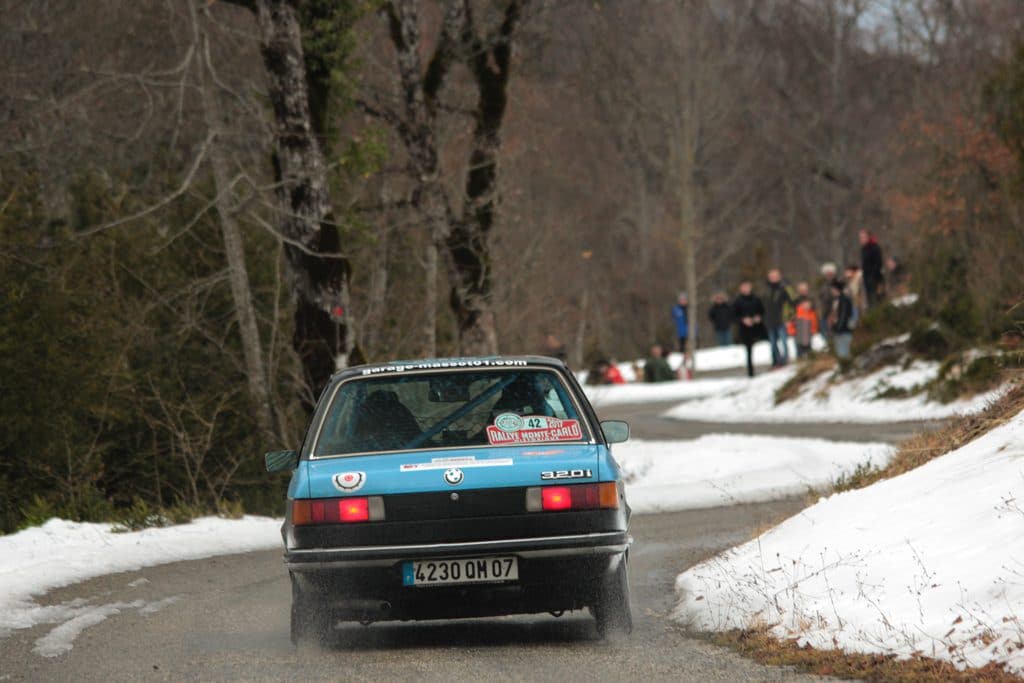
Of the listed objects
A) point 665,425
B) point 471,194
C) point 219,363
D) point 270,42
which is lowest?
point 665,425

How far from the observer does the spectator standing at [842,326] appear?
101ft

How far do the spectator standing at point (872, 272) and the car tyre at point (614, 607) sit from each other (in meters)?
25.1

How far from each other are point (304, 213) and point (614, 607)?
12.7 meters

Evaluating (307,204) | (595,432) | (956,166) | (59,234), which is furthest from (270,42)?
(956,166)

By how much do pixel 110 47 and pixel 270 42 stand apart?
10.1 m

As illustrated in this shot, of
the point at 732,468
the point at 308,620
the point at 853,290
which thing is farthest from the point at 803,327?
the point at 308,620

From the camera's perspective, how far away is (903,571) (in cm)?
834

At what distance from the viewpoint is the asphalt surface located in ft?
25.6

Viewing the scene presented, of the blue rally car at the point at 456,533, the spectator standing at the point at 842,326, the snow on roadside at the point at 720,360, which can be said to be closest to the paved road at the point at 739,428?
→ the spectator standing at the point at 842,326

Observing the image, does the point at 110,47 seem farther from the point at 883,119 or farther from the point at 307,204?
the point at 883,119

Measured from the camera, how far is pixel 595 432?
352 inches

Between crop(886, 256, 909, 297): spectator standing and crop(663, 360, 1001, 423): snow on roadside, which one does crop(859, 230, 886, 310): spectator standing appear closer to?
crop(663, 360, 1001, 423): snow on roadside

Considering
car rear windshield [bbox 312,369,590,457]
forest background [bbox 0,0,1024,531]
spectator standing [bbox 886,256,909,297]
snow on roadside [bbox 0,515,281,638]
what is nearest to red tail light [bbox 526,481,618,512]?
car rear windshield [bbox 312,369,590,457]

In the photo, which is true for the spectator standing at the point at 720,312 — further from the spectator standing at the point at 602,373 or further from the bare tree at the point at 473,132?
the bare tree at the point at 473,132
